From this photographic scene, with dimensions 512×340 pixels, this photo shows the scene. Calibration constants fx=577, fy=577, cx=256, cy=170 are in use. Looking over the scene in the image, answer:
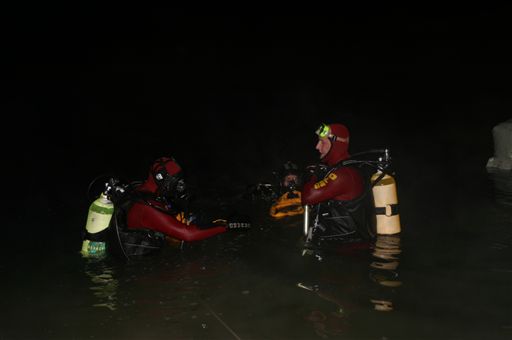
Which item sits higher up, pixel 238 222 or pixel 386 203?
pixel 386 203

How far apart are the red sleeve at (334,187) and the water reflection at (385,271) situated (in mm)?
732

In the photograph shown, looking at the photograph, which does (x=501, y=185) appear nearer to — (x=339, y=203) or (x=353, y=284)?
(x=339, y=203)

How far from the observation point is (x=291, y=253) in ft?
21.9

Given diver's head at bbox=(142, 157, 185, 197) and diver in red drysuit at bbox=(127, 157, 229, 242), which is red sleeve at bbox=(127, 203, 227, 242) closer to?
diver in red drysuit at bbox=(127, 157, 229, 242)

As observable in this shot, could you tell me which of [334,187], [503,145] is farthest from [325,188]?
[503,145]

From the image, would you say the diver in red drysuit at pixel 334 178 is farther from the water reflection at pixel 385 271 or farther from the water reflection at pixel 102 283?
the water reflection at pixel 102 283

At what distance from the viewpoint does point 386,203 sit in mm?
6363

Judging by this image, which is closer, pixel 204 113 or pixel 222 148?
pixel 222 148

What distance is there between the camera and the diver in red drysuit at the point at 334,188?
239 inches

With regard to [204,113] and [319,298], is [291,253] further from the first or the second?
[204,113]

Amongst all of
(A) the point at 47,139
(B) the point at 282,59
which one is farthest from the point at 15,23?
(B) the point at 282,59

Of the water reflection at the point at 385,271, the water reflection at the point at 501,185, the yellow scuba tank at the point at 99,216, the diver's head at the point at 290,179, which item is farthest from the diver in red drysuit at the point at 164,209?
the water reflection at the point at 501,185

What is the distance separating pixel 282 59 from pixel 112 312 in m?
42.3

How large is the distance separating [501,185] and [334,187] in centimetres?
650
